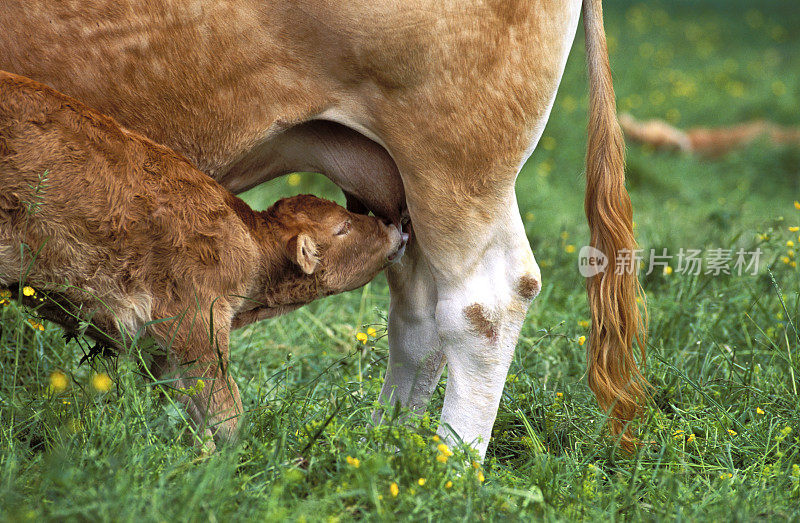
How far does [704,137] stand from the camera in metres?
8.91

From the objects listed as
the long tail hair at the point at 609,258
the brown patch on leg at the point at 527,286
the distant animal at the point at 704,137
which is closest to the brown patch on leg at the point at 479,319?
the brown patch on leg at the point at 527,286

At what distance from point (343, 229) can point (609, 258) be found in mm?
1009

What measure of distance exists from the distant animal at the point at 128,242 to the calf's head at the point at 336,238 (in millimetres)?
79

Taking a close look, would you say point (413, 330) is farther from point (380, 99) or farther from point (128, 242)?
point (128, 242)

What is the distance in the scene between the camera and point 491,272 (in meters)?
3.13

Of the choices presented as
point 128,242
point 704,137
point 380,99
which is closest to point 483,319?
point 380,99

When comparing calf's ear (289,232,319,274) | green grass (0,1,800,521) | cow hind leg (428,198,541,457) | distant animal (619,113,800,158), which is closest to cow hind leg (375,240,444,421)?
green grass (0,1,800,521)

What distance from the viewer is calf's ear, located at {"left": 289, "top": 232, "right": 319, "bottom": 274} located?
9.45 feet

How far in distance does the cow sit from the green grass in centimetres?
25

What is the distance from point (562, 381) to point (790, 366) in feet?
2.89

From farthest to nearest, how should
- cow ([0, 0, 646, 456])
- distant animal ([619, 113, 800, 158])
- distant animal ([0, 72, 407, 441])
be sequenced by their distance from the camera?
distant animal ([619, 113, 800, 158])
cow ([0, 0, 646, 456])
distant animal ([0, 72, 407, 441])

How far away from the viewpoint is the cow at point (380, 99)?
2822 mm

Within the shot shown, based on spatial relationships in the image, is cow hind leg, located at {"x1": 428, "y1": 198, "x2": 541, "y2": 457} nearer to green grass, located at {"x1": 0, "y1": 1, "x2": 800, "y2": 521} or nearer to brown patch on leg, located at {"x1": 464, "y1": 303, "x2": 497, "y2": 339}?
brown patch on leg, located at {"x1": 464, "y1": 303, "x2": 497, "y2": 339}

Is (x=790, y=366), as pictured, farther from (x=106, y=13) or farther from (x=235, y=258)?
(x=106, y=13)
